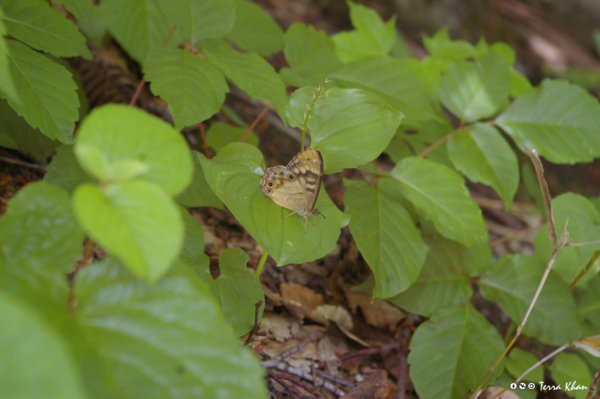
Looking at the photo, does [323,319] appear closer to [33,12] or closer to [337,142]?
[337,142]

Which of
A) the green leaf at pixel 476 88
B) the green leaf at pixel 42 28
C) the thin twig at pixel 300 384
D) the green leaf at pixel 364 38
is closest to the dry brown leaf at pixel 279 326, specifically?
the thin twig at pixel 300 384

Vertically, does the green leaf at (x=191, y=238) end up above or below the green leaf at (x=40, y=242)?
below

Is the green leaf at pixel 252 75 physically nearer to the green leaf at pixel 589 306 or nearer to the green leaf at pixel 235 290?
the green leaf at pixel 235 290

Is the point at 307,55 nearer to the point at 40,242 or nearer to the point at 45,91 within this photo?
the point at 45,91

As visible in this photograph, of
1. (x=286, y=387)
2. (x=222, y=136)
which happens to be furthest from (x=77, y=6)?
(x=286, y=387)

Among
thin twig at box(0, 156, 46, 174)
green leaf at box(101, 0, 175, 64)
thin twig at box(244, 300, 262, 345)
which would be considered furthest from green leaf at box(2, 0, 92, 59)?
thin twig at box(244, 300, 262, 345)

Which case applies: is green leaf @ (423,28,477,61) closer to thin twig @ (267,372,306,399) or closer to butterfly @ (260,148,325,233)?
butterfly @ (260,148,325,233)
